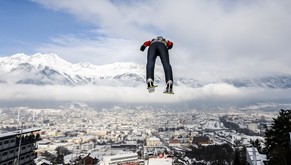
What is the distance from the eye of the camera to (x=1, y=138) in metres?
34.1

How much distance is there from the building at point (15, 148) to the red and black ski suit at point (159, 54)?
94.2 feet

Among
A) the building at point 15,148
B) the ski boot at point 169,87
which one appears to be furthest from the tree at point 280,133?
the building at point 15,148

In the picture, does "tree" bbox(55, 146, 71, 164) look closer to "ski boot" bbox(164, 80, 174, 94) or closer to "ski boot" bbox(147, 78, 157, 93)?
"ski boot" bbox(147, 78, 157, 93)

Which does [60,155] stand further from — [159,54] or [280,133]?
[159,54]

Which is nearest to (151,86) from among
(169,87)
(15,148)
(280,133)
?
(169,87)

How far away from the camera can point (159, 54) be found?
738cm

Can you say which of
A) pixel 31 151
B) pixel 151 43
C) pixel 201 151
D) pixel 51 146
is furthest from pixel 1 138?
pixel 51 146

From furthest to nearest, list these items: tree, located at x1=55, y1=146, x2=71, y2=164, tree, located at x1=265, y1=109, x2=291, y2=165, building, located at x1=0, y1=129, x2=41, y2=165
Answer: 1. tree, located at x1=55, y1=146, x2=71, y2=164
2. building, located at x1=0, y1=129, x2=41, y2=165
3. tree, located at x1=265, y1=109, x2=291, y2=165

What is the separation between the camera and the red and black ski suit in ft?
23.2

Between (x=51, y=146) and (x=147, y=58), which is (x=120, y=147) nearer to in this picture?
(x=51, y=146)

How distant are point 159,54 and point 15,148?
35533mm

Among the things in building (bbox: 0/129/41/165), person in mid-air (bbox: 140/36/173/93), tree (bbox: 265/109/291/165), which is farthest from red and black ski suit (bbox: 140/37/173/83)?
building (bbox: 0/129/41/165)

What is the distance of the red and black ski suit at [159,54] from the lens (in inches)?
279

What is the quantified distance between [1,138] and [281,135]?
30.4 metres
